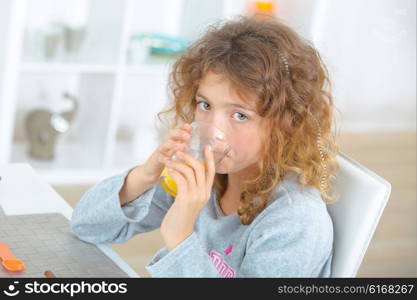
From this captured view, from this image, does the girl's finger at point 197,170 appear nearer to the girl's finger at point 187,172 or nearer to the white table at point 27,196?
the girl's finger at point 187,172

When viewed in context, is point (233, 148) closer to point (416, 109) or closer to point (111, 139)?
→ point (416, 109)

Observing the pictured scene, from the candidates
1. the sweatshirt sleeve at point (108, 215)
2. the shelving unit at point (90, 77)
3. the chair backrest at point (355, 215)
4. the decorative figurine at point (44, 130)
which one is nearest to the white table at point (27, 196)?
the sweatshirt sleeve at point (108, 215)

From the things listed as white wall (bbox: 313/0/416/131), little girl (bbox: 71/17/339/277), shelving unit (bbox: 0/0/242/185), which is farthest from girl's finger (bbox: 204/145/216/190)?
shelving unit (bbox: 0/0/242/185)

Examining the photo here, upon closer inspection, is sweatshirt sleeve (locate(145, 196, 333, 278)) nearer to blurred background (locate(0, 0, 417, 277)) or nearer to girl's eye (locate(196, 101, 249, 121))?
girl's eye (locate(196, 101, 249, 121))

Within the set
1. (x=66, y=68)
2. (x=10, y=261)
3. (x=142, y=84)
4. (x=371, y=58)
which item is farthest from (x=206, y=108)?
(x=142, y=84)

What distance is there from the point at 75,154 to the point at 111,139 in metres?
0.21

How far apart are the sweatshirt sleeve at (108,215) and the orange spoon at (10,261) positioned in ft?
0.62

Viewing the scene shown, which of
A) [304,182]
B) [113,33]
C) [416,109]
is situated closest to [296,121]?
[304,182]

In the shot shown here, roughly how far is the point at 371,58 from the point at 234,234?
196cm

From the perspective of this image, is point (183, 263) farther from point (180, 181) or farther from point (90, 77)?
point (90, 77)

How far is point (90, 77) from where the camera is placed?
12.5ft

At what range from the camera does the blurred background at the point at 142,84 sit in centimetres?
317

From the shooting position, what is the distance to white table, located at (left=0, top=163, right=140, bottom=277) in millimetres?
1734

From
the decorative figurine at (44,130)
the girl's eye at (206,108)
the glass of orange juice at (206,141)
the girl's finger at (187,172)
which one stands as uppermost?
the girl's eye at (206,108)
